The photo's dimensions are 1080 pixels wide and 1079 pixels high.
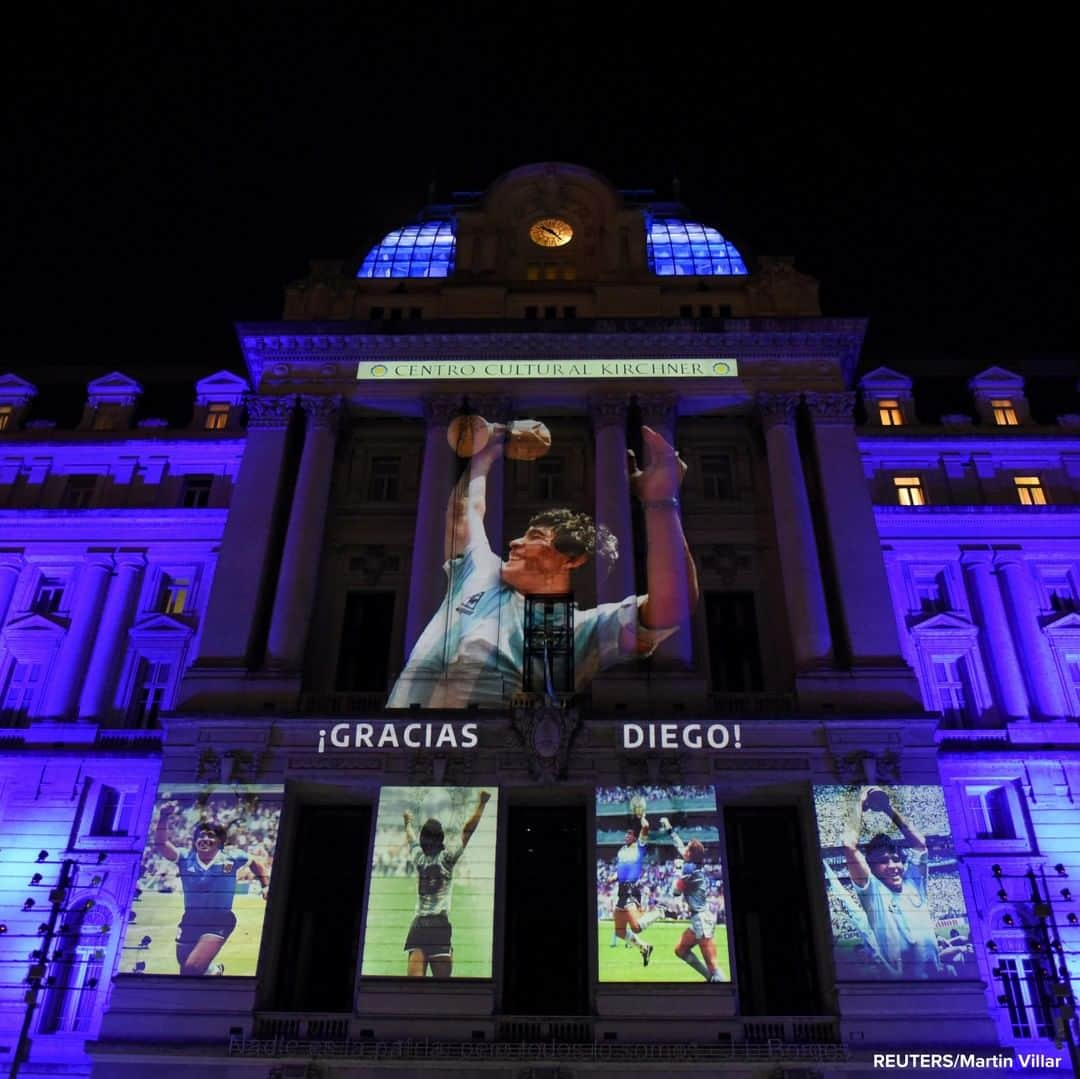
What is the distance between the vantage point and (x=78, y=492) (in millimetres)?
49750

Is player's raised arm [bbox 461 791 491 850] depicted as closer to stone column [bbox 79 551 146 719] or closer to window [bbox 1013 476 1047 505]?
stone column [bbox 79 551 146 719]

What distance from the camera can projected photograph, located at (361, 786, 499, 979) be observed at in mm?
33062

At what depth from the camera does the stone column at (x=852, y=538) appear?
38.9 meters

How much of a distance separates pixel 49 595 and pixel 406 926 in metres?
24.1

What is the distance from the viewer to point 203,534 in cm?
4775

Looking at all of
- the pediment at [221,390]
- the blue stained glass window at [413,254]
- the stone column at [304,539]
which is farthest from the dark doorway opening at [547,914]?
the blue stained glass window at [413,254]

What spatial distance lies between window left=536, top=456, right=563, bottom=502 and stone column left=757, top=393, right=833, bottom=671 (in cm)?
871

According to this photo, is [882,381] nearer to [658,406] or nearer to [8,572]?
[658,406]

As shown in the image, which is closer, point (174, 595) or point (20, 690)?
point (20, 690)

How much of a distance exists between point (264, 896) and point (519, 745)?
948 cm

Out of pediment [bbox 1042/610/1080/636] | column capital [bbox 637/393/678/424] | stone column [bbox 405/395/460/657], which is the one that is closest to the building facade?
stone column [bbox 405/395/460/657]

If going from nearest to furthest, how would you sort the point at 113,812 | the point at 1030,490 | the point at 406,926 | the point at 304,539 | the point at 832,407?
the point at 406,926 → the point at 113,812 → the point at 304,539 → the point at 832,407 → the point at 1030,490

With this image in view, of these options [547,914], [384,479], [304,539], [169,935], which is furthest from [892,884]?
[384,479]

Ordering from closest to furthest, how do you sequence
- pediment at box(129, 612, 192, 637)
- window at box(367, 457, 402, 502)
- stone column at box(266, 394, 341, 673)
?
stone column at box(266, 394, 341, 673) < pediment at box(129, 612, 192, 637) < window at box(367, 457, 402, 502)
